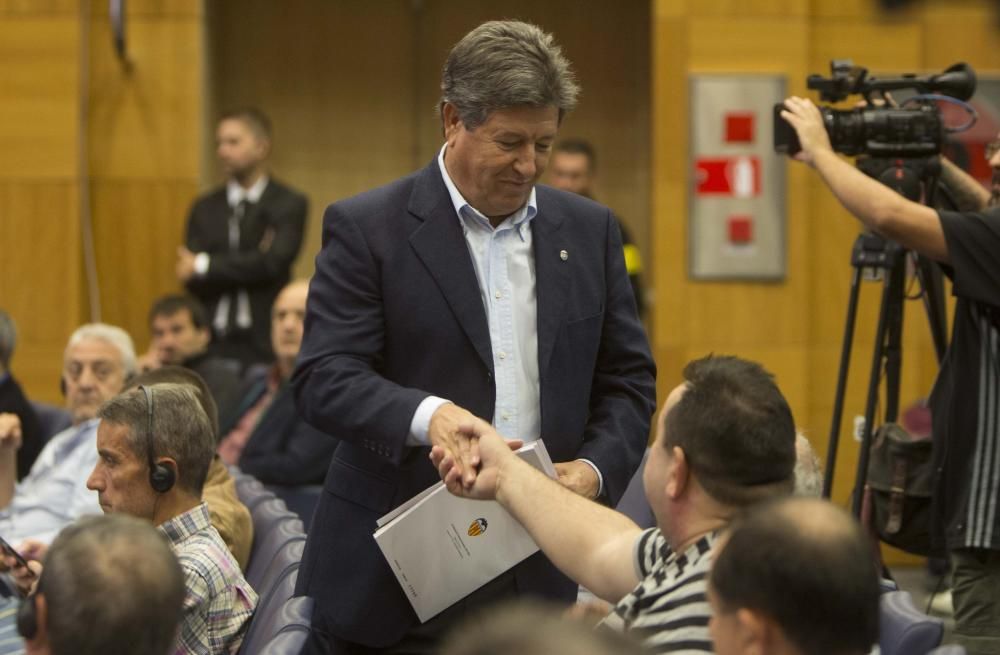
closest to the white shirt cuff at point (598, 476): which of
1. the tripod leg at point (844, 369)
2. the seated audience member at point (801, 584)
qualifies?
the seated audience member at point (801, 584)

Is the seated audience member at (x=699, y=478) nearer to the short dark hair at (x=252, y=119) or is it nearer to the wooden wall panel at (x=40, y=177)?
the short dark hair at (x=252, y=119)

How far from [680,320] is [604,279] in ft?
13.2

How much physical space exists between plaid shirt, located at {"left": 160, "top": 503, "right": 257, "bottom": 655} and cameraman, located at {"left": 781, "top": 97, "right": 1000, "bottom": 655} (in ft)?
5.11

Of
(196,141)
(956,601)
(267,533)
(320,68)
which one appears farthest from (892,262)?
(320,68)

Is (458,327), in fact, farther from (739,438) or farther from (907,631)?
(907,631)

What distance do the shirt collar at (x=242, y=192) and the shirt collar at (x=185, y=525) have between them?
3782 mm

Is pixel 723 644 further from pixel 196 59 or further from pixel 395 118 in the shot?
pixel 395 118

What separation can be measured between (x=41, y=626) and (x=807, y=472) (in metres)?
1.28

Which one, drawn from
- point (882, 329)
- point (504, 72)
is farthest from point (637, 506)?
point (504, 72)

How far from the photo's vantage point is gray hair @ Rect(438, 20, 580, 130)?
2361 millimetres

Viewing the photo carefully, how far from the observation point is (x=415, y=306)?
8.04 ft

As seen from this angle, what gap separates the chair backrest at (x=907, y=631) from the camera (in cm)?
219

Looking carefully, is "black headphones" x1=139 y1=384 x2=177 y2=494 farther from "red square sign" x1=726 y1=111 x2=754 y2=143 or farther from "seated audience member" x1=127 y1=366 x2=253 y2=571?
"red square sign" x1=726 y1=111 x2=754 y2=143

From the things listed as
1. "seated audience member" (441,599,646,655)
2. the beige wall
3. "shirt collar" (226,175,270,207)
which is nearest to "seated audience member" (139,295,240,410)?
"shirt collar" (226,175,270,207)
